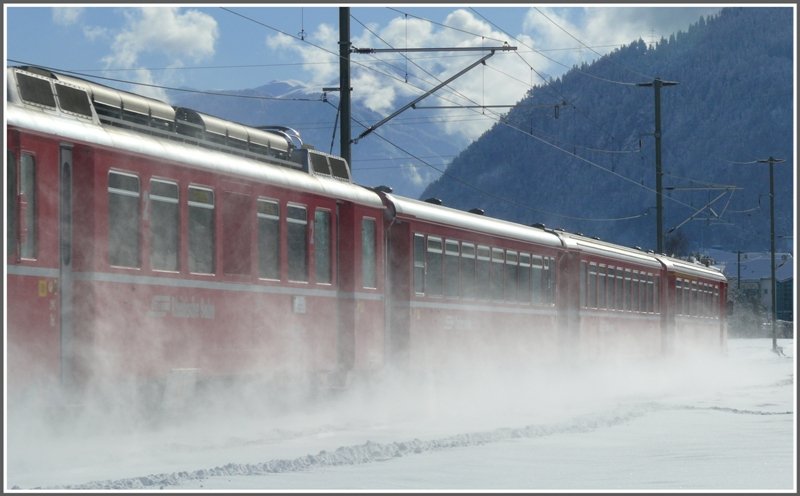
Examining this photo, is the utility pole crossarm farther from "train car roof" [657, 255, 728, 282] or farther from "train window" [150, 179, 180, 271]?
"train car roof" [657, 255, 728, 282]

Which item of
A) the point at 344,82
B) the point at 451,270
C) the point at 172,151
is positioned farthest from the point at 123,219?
the point at 344,82

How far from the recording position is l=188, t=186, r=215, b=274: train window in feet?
48.6

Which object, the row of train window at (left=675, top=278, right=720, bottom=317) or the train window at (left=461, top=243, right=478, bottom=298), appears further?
the row of train window at (left=675, top=278, right=720, bottom=317)

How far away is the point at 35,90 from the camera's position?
12.8m

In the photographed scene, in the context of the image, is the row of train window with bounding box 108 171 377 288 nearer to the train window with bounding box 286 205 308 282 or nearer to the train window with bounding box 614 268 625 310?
the train window with bounding box 286 205 308 282

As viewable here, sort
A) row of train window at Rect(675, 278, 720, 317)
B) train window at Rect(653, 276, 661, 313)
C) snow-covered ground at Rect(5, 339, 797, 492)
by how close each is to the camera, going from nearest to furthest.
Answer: snow-covered ground at Rect(5, 339, 797, 492)
train window at Rect(653, 276, 661, 313)
row of train window at Rect(675, 278, 720, 317)

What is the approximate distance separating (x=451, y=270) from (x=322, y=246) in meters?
4.42

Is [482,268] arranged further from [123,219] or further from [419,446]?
[123,219]

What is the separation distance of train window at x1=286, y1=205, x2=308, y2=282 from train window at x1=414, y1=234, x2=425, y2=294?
3.57 metres

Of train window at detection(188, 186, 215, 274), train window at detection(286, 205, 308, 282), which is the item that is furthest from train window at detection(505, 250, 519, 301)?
train window at detection(188, 186, 215, 274)

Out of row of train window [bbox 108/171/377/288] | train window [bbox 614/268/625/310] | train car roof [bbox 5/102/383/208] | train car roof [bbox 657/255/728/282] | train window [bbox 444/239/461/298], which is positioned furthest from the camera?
train car roof [bbox 657/255/728/282]

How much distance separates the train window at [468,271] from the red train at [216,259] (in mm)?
35

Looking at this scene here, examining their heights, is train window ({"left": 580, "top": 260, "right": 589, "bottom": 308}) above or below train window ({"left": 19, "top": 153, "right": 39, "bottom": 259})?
below

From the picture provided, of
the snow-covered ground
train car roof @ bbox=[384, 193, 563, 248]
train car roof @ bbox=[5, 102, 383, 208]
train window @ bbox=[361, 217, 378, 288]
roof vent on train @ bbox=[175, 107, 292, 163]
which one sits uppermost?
roof vent on train @ bbox=[175, 107, 292, 163]
